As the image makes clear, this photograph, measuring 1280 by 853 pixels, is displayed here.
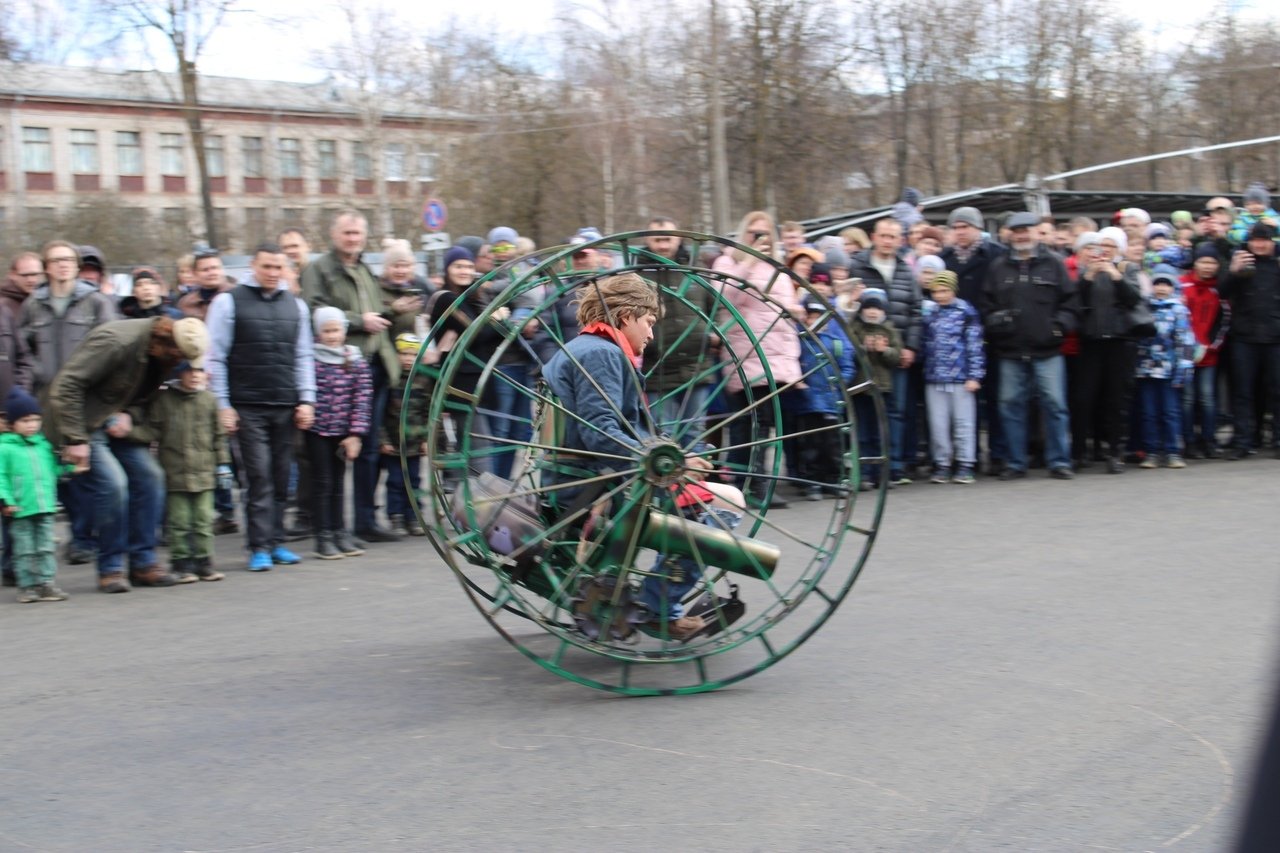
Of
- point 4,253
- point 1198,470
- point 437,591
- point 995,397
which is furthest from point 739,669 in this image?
point 4,253

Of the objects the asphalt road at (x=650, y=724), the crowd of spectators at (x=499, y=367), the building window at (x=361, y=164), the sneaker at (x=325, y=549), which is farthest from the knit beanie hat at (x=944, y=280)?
the building window at (x=361, y=164)

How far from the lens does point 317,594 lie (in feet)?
24.2

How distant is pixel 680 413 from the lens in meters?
5.99

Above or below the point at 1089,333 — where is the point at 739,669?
below

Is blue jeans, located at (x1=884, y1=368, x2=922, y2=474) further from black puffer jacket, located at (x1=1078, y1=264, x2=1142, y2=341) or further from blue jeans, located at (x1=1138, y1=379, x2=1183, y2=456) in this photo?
blue jeans, located at (x1=1138, y1=379, x2=1183, y2=456)

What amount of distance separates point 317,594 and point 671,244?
15.6 ft

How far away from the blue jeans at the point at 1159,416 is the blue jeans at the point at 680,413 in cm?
374

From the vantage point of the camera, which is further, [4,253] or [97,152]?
[97,152]

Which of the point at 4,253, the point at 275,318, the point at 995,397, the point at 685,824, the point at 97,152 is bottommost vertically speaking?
the point at 685,824

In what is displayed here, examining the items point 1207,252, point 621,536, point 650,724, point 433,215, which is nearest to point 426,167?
point 433,215

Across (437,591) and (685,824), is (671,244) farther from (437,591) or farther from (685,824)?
(685,824)

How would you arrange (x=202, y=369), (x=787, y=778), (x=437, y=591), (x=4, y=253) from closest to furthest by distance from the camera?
(x=787, y=778), (x=437, y=591), (x=202, y=369), (x=4, y=253)

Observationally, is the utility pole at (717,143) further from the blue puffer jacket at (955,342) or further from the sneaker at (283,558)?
the sneaker at (283,558)

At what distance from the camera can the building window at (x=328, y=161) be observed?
145 ft
